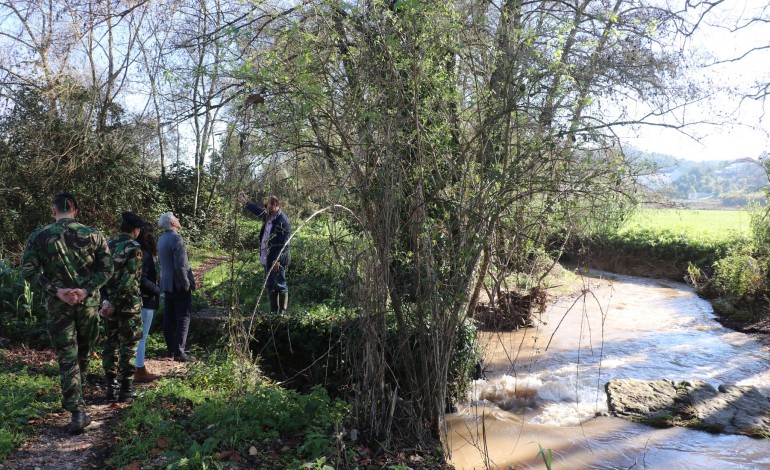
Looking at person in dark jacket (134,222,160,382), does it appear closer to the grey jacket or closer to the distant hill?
the grey jacket

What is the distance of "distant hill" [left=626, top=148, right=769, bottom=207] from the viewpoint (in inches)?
218

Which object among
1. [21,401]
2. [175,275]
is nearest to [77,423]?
[21,401]

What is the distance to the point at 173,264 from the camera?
279 inches

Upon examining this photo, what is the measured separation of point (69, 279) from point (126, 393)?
1.47 metres

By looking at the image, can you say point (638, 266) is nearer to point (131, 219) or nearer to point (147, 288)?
point (147, 288)

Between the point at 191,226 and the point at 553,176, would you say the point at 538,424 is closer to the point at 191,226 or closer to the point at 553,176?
the point at 553,176

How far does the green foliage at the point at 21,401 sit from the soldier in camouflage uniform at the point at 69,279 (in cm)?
41

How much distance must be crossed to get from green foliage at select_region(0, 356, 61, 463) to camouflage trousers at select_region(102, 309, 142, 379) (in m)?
0.61

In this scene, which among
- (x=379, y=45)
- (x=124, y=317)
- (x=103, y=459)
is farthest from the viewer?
(x=124, y=317)

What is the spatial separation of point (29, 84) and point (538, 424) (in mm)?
14788

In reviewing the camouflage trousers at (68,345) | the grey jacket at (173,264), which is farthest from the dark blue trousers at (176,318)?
the camouflage trousers at (68,345)

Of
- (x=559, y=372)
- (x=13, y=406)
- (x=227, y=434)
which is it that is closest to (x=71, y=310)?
(x=13, y=406)

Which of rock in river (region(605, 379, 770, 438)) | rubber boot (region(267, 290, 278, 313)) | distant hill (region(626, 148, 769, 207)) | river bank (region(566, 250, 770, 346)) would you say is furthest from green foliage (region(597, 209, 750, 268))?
rubber boot (region(267, 290, 278, 313))

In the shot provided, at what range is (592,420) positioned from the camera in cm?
797
